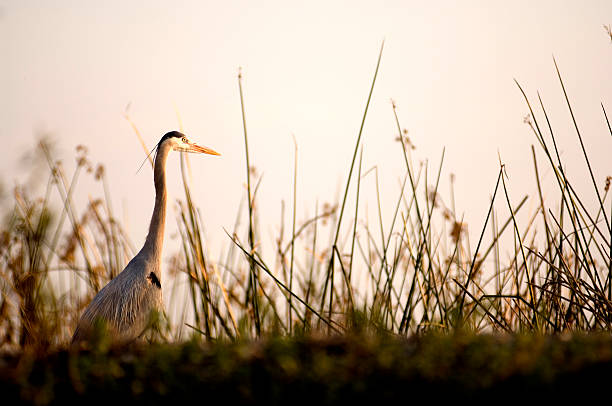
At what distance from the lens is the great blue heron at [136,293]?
142 inches

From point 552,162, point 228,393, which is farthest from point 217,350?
point 552,162

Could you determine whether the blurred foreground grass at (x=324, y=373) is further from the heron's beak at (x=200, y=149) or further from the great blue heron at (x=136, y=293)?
the heron's beak at (x=200, y=149)

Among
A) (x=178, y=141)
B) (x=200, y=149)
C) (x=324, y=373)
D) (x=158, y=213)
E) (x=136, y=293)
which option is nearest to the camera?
(x=324, y=373)

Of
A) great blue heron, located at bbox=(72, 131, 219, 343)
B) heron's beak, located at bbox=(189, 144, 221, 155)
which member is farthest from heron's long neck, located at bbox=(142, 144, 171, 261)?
heron's beak, located at bbox=(189, 144, 221, 155)

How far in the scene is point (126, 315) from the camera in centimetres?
372

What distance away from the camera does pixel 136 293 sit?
3.76m

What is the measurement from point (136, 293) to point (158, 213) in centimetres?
70

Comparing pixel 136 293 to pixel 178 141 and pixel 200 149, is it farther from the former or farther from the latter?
pixel 200 149

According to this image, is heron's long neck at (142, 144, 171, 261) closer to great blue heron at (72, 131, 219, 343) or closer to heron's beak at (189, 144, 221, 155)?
great blue heron at (72, 131, 219, 343)

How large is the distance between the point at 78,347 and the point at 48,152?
8.26 ft

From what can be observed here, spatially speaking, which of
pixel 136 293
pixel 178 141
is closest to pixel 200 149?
pixel 178 141

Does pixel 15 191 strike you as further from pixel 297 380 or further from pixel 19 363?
pixel 297 380

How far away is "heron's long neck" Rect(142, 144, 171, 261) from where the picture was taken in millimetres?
4105

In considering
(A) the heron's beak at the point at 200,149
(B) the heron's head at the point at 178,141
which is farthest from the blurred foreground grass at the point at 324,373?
(A) the heron's beak at the point at 200,149
